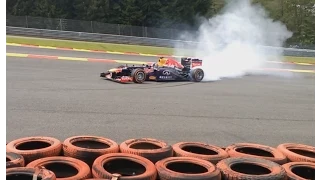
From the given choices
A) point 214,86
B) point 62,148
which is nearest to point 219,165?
point 62,148

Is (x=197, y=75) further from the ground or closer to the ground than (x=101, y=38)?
closer to the ground

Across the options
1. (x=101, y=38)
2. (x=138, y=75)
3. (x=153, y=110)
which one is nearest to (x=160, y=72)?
(x=138, y=75)

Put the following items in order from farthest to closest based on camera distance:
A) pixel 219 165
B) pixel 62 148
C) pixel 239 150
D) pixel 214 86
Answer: pixel 214 86 → pixel 239 150 → pixel 62 148 → pixel 219 165

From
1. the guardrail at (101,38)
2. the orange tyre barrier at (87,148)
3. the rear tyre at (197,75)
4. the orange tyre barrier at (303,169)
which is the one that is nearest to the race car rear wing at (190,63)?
the rear tyre at (197,75)

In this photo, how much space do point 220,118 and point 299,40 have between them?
130ft

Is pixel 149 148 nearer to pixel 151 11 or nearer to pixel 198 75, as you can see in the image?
pixel 198 75

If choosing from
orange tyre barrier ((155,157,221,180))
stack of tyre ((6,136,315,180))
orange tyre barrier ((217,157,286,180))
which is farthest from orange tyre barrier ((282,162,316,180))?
orange tyre barrier ((155,157,221,180))

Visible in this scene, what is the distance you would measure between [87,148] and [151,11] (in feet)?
133

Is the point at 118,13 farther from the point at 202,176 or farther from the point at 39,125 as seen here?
the point at 202,176

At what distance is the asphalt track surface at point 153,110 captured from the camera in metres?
6.13

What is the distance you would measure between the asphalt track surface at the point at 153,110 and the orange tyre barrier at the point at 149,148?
4.53ft

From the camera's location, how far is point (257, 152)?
4.62 m

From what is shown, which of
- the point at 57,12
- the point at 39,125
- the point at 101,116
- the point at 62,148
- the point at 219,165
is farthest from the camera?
the point at 57,12
